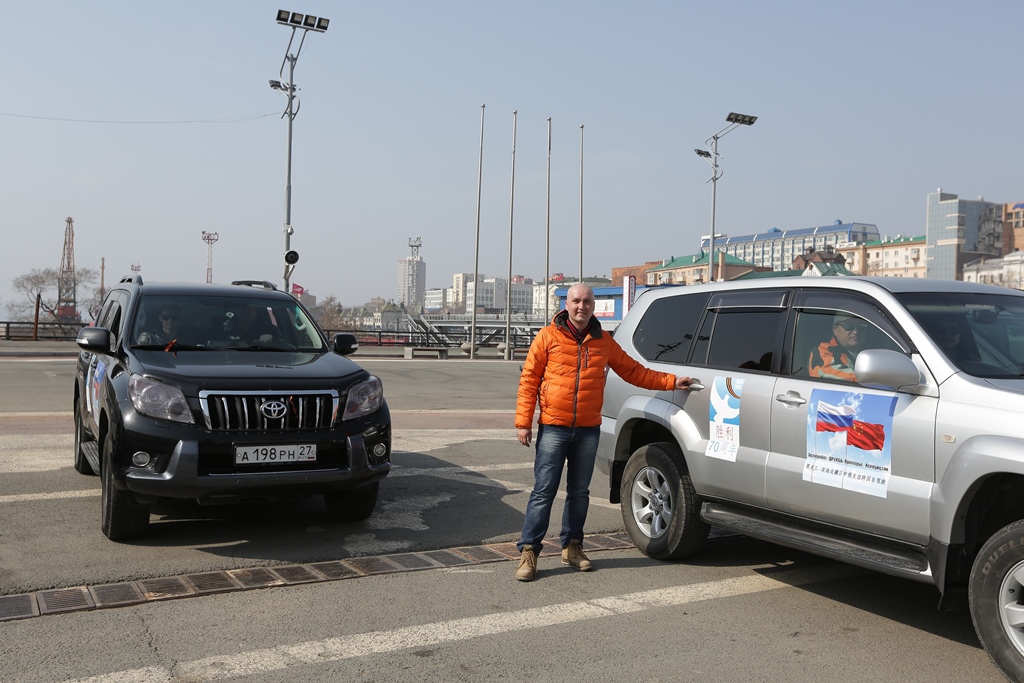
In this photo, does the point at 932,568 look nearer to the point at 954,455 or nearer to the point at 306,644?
the point at 954,455

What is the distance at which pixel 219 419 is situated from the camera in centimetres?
600

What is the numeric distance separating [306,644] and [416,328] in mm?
51152

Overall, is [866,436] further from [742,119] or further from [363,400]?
[742,119]

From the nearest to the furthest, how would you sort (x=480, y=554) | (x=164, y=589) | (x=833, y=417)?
(x=833, y=417), (x=164, y=589), (x=480, y=554)

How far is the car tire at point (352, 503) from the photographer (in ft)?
22.6

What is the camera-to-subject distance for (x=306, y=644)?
4.42 meters

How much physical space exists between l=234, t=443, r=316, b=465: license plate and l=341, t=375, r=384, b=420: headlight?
37cm

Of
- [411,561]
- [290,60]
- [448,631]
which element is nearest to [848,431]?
[448,631]

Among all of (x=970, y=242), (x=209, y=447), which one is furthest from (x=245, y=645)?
(x=970, y=242)

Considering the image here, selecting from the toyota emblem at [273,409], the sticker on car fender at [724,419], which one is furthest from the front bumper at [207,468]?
the sticker on car fender at [724,419]

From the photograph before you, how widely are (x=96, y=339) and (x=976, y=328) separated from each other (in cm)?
573

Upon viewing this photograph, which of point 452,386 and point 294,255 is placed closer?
point 452,386

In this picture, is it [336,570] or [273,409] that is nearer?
[336,570]

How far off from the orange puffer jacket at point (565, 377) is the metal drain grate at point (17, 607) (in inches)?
111
